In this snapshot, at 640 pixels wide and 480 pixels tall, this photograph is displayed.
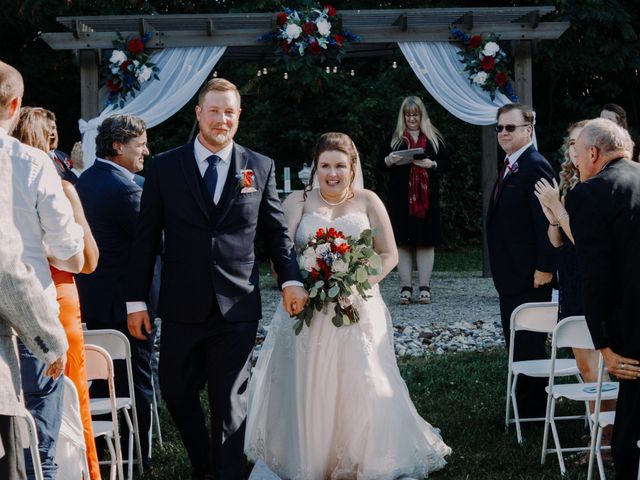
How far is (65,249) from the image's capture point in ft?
12.5

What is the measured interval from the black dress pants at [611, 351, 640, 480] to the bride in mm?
1328

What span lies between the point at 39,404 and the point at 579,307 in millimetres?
3330

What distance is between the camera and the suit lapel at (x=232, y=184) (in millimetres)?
5016

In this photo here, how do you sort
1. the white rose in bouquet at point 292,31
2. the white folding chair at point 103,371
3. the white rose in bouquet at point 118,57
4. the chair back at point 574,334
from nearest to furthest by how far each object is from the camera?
the white folding chair at point 103,371, the chair back at point 574,334, the white rose in bouquet at point 292,31, the white rose in bouquet at point 118,57

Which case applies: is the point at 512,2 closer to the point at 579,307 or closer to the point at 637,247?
the point at 579,307

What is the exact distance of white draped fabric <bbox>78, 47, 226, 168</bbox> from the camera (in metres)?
12.5

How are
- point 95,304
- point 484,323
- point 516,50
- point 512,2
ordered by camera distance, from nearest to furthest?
point 95,304, point 484,323, point 516,50, point 512,2

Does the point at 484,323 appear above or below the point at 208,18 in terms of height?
below

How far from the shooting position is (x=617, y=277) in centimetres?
453

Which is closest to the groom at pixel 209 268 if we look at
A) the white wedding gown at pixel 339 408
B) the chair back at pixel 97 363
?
the chair back at pixel 97 363

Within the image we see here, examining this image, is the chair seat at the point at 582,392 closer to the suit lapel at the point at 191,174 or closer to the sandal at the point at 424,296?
the suit lapel at the point at 191,174

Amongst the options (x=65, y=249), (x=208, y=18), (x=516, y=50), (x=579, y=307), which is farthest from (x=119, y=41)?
(x=65, y=249)

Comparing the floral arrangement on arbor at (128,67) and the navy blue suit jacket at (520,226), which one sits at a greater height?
the floral arrangement on arbor at (128,67)

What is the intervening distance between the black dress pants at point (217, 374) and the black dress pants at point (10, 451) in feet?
5.48
